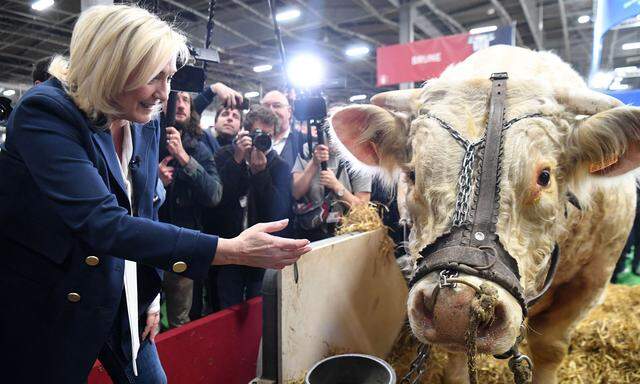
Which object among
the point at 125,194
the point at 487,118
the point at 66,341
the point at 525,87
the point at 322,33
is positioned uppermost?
the point at 322,33

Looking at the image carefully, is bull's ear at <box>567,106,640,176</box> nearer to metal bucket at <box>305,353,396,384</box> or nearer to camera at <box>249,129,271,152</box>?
metal bucket at <box>305,353,396,384</box>

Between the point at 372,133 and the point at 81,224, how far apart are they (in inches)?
60.6

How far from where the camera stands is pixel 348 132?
2.50 meters

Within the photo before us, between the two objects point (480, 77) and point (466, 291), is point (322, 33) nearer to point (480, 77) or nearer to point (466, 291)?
point (480, 77)

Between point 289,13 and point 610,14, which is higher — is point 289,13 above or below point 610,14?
above

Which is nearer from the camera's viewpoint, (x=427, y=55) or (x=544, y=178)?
(x=544, y=178)

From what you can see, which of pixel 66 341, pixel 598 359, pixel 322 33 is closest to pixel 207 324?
pixel 66 341

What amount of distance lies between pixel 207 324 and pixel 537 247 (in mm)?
1712

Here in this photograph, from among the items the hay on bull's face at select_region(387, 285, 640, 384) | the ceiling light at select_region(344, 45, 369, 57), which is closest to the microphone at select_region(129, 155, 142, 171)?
the hay on bull's face at select_region(387, 285, 640, 384)

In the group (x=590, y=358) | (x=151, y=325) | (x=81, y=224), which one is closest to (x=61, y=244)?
(x=81, y=224)

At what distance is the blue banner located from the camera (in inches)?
153

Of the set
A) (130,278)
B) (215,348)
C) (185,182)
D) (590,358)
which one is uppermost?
(185,182)

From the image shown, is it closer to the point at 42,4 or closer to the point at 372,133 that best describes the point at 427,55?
the point at 372,133

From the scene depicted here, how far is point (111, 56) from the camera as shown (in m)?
1.32
